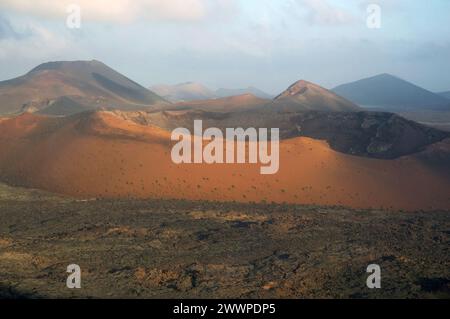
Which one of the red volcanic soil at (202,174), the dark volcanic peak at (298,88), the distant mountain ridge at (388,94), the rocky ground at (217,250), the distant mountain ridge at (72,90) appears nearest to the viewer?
the rocky ground at (217,250)

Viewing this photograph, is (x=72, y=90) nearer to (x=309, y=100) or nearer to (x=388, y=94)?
(x=309, y=100)

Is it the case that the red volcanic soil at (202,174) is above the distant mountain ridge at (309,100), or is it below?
below

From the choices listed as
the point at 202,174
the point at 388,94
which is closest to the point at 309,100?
the point at 202,174

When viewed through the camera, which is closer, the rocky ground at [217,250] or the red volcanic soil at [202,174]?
the rocky ground at [217,250]

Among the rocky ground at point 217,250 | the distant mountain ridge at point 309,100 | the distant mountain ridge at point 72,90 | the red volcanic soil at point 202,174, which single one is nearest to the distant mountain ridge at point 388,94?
the distant mountain ridge at point 309,100

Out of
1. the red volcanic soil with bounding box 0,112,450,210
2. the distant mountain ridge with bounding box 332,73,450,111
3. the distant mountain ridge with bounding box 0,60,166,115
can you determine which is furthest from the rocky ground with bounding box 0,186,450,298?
the distant mountain ridge with bounding box 332,73,450,111

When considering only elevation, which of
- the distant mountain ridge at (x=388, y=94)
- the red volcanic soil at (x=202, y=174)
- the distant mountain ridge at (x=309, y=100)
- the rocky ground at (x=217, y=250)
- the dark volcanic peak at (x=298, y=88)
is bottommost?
the rocky ground at (x=217, y=250)

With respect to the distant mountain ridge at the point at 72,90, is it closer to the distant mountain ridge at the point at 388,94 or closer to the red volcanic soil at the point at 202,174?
the red volcanic soil at the point at 202,174
